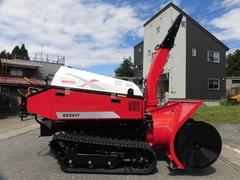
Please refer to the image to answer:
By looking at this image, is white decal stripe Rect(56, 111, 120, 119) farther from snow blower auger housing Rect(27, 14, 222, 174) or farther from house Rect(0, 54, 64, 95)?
house Rect(0, 54, 64, 95)

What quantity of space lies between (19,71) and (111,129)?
43957 millimetres

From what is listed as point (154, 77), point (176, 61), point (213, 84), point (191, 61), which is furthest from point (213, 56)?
point (154, 77)

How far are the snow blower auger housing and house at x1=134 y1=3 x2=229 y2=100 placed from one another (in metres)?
23.0

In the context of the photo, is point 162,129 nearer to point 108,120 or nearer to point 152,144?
point 152,144

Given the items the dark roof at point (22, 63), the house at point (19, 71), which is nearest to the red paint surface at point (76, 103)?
the house at point (19, 71)

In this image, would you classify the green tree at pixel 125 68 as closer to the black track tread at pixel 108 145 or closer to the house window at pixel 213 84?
the house window at pixel 213 84

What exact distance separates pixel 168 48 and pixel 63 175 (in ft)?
12.5

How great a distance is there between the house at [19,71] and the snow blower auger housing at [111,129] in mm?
38422

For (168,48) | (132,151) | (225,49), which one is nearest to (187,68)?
(225,49)

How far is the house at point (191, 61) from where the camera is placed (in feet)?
98.7

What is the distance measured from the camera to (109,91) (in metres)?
6.57

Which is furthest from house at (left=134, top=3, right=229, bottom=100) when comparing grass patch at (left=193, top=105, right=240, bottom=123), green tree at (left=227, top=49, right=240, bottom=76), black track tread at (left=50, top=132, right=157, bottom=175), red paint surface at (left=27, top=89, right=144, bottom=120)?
green tree at (left=227, top=49, right=240, bottom=76)

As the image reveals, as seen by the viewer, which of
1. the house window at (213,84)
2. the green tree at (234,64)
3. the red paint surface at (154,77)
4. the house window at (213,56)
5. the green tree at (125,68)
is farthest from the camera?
the green tree at (234,64)

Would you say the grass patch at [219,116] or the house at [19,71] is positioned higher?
the house at [19,71]
